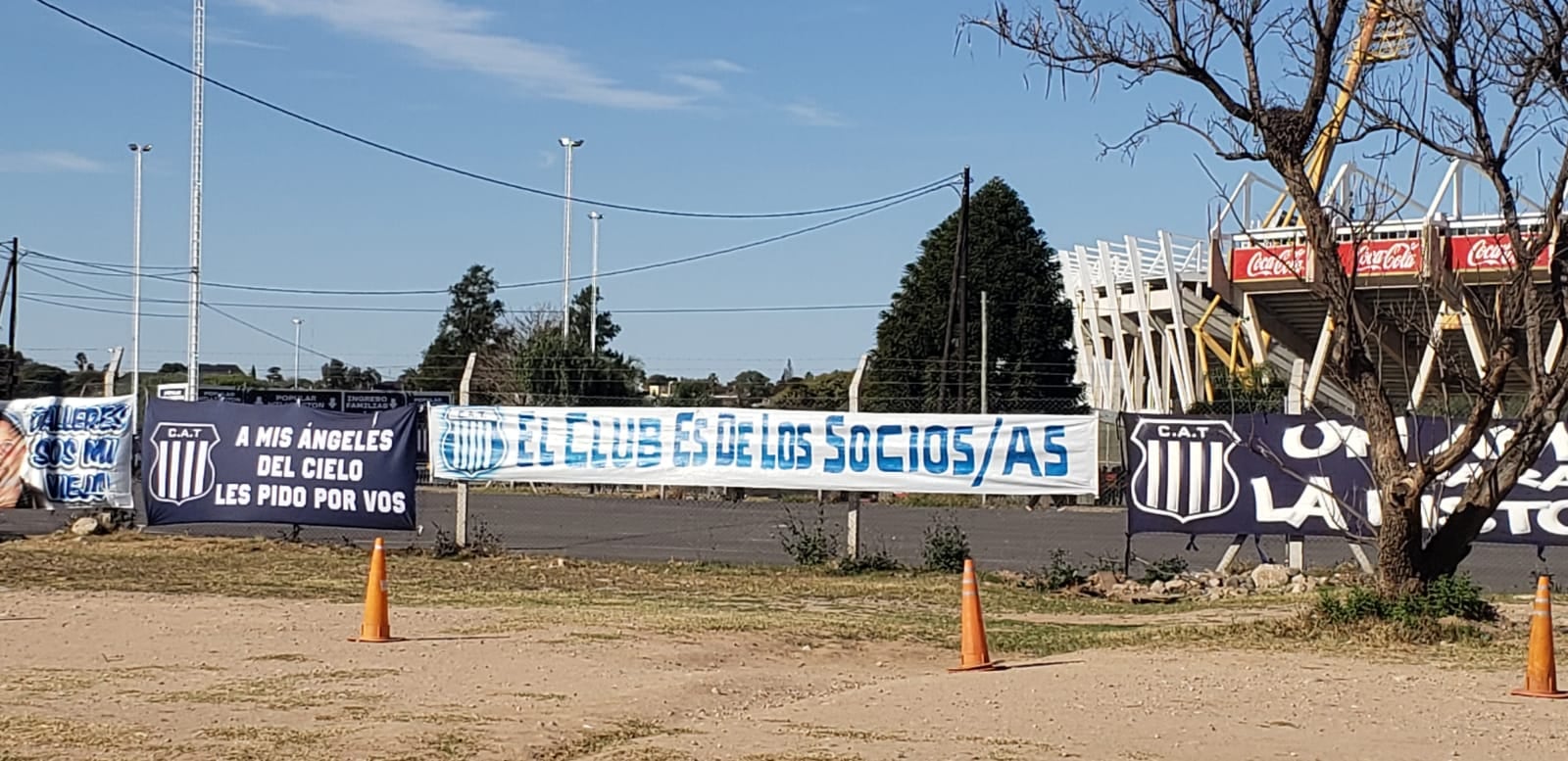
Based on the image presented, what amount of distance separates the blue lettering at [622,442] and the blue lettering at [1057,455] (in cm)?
481

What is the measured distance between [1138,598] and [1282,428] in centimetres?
244

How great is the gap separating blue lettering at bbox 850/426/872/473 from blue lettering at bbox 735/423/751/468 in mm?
1194

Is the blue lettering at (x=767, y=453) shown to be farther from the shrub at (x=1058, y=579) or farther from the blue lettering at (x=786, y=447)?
A: the shrub at (x=1058, y=579)

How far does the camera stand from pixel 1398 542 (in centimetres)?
1270

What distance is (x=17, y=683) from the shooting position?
10.1m

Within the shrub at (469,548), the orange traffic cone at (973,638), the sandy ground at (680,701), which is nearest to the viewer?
the sandy ground at (680,701)

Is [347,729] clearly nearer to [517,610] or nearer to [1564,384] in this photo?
[517,610]

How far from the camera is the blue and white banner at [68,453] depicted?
2136 centimetres

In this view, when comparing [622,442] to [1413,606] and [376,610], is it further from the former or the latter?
[1413,606]

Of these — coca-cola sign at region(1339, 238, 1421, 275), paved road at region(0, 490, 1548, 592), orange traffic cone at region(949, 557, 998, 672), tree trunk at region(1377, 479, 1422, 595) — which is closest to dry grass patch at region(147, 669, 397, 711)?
orange traffic cone at region(949, 557, 998, 672)

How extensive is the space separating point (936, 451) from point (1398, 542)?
23.1 ft

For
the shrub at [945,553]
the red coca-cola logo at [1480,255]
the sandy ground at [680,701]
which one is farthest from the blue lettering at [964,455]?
the red coca-cola logo at [1480,255]

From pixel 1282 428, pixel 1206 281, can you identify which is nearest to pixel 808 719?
pixel 1282 428

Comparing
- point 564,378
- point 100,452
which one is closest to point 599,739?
point 100,452
